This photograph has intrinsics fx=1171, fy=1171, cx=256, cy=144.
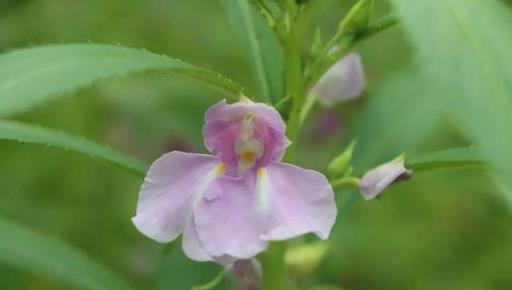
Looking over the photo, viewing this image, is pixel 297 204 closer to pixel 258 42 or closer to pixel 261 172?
pixel 261 172

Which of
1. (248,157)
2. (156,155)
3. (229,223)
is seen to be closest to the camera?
(229,223)

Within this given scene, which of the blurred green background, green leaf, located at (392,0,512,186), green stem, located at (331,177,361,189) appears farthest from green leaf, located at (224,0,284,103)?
the blurred green background

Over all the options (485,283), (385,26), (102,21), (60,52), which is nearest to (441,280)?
(485,283)

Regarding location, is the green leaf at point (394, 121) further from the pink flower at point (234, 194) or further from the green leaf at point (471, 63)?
the green leaf at point (471, 63)

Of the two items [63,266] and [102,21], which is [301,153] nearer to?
[102,21]

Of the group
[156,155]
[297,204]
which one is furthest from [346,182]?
[156,155]

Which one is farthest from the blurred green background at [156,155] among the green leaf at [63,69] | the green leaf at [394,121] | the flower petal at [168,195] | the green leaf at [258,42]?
the green leaf at [63,69]

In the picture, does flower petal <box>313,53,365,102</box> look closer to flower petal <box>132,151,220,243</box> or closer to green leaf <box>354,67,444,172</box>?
green leaf <box>354,67,444,172</box>
